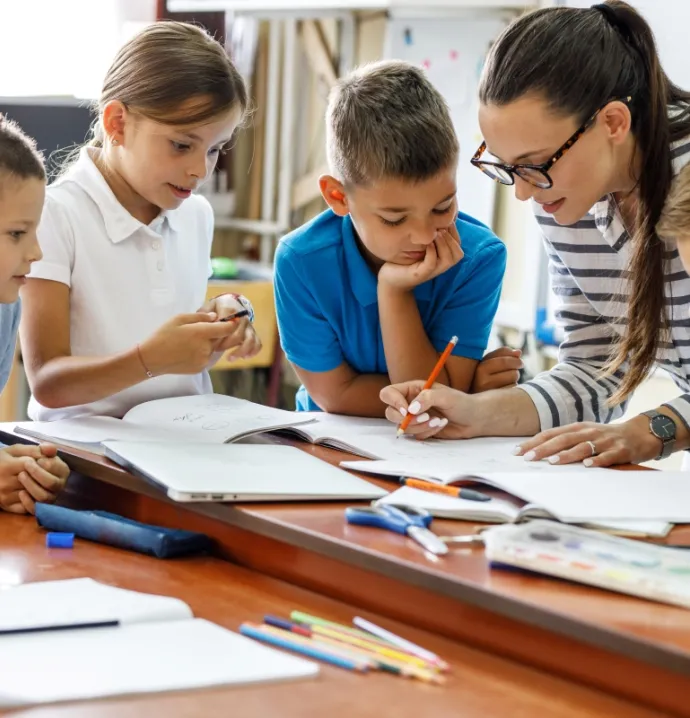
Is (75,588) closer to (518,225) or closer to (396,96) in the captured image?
(396,96)

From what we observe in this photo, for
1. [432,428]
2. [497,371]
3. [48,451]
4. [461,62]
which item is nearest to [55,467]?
[48,451]

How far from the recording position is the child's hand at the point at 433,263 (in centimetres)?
154

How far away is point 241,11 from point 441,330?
7.85 feet

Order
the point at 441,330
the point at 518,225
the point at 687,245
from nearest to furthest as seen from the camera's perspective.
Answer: the point at 687,245
the point at 441,330
the point at 518,225

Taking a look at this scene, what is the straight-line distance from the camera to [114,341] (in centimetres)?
169

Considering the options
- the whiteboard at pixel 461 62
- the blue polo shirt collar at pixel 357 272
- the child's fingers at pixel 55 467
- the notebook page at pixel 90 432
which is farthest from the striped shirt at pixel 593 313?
the whiteboard at pixel 461 62

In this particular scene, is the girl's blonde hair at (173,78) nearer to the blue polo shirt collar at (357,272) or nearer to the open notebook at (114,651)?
the blue polo shirt collar at (357,272)

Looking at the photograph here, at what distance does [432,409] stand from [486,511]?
40cm

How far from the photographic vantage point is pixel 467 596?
0.87 m

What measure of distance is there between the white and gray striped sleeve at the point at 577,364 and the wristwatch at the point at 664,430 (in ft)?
0.47

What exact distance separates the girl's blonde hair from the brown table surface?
0.66 metres

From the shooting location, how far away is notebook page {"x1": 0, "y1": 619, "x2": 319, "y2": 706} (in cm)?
75

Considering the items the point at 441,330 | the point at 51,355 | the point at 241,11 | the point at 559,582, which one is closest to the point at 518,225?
the point at 241,11

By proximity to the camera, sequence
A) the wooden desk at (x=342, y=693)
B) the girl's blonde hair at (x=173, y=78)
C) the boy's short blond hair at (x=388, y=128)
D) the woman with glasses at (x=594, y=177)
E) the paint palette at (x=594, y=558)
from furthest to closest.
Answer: the girl's blonde hair at (x=173, y=78)
the boy's short blond hair at (x=388, y=128)
the woman with glasses at (x=594, y=177)
the paint palette at (x=594, y=558)
the wooden desk at (x=342, y=693)
